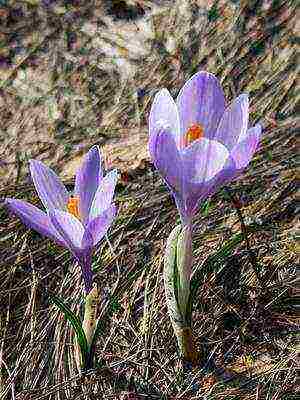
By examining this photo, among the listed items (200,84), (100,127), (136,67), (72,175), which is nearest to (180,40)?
(136,67)

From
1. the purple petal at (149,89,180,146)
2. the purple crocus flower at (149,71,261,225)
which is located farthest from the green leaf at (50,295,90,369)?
the purple petal at (149,89,180,146)

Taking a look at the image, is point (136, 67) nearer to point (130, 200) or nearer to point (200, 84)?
point (130, 200)

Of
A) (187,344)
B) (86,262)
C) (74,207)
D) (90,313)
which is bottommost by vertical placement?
(187,344)

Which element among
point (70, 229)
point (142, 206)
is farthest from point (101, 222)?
point (142, 206)

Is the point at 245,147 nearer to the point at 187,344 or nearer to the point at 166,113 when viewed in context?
the point at 166,113

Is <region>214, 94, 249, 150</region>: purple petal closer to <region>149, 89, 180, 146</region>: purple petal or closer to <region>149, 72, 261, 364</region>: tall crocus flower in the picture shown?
<region>149, 72, 261, 364</region>: tall crocus flower

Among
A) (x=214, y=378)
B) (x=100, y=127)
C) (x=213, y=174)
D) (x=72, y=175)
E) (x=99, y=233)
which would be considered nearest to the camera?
(x=213, y=174)
